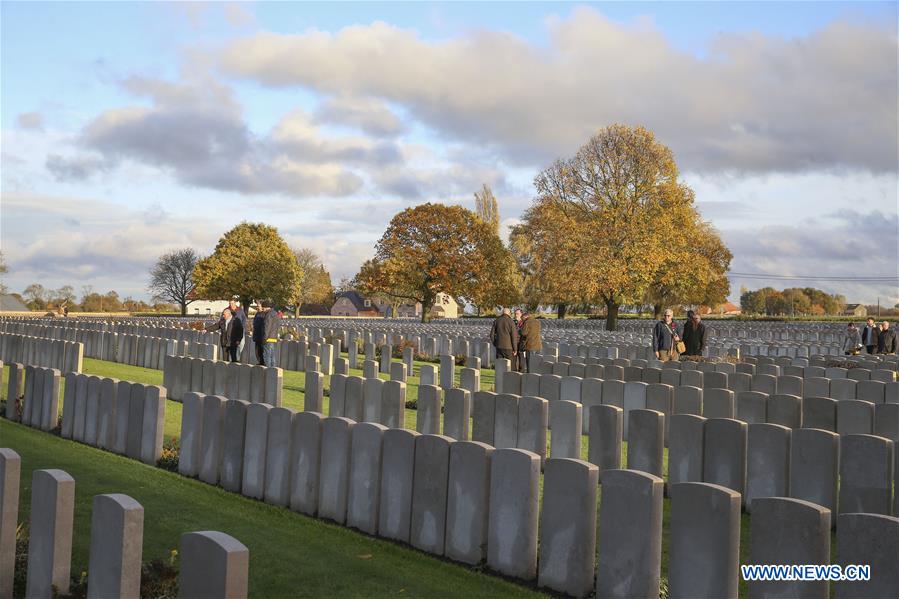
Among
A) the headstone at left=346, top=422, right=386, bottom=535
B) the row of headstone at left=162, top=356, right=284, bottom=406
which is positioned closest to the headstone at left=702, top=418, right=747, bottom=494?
the headstone at left=346, top=422, right=386, bottom=535

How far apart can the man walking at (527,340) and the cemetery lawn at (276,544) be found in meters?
9.91

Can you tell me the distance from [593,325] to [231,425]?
167 ft

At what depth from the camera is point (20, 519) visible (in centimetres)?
614

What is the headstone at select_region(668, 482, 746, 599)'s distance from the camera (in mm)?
4195

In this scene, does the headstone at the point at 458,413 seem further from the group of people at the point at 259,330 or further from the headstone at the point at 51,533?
the group of people at the point at 259,330

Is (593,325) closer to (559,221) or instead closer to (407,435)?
(559,221)

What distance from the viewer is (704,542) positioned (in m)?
4.27

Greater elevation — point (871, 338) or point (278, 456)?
point (871, 338)

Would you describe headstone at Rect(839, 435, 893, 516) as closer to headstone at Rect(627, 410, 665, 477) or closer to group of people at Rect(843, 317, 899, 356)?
headstone at Rect(627, 410, 665, 477)

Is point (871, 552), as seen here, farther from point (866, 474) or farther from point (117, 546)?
point (117, 546)

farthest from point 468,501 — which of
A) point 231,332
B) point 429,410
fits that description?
point 231,332

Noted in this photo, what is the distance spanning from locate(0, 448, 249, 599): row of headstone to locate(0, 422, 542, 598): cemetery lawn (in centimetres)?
71

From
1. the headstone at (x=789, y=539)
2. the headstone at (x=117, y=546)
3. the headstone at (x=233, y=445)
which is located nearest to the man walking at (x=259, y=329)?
the headstone at (x=233, y=445)

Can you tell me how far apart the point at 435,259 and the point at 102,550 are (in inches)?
2178
